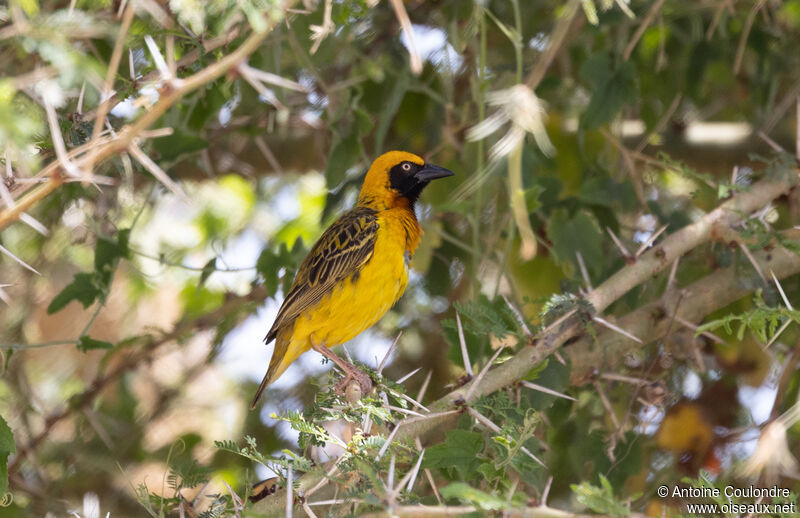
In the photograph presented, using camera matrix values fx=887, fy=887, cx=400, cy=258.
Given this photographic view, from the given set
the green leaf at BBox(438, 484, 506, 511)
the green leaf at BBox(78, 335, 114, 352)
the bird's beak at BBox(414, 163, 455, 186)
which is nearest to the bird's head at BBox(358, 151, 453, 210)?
the bird's beak at BBox(414, 163, 455, 186)

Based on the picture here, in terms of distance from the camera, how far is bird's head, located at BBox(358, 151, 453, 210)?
4.54 metres

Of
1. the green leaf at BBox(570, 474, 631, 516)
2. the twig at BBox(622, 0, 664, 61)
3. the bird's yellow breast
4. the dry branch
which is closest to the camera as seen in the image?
the dry branch

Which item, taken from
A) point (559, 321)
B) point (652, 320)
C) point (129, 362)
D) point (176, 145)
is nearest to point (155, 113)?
point (559, 321)

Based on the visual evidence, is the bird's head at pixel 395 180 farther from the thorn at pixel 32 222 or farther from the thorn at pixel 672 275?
the thorn at pixel 32 222

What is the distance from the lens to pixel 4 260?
5039 millimetres

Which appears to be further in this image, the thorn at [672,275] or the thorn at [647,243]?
the thorn at [672,275]

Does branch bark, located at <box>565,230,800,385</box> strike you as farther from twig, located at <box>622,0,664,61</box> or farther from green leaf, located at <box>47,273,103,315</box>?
green leaf, located at <box>47,273,103,315</box>

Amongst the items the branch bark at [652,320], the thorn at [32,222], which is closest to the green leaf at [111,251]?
the thorn at [32,222]

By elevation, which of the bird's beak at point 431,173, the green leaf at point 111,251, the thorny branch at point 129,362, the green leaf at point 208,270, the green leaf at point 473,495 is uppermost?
the green leaf at point 473,495

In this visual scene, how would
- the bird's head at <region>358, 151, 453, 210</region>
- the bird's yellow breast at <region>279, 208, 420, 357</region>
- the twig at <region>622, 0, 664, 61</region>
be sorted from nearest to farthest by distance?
the twig at <region>622, 0, 664, 61</region>, the bird's yellow breast at <region>279, 208, 420, 357</region>, the bird's head at <region>358, 151, 453, 210</region>

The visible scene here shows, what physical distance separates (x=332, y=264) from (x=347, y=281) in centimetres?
11

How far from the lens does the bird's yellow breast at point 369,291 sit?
4.09 m

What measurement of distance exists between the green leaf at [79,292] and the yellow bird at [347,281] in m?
0.85

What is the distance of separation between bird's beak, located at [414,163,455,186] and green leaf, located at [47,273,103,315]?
163 cm
